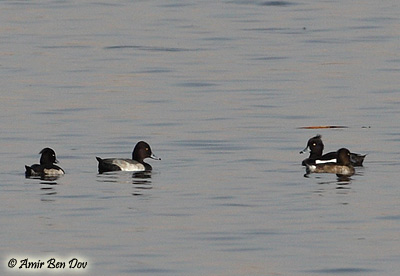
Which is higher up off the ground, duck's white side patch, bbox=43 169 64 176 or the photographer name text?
duck's white side patch, bbox=43 169 64 176

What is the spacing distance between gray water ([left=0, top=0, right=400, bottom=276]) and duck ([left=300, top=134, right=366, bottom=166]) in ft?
0.73

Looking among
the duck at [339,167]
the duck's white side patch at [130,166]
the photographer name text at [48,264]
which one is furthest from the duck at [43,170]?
the photographer name text at [48,264]

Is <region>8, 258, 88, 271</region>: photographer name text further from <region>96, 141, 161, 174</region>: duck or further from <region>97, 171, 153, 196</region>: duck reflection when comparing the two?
<region>96, 141, 161, 174</region>: duck

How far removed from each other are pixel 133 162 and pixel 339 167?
3.08 metres

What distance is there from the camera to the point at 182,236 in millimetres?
15633

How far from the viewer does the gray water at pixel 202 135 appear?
15109mm

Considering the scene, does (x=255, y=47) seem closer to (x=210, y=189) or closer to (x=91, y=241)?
(x=210, y=189)

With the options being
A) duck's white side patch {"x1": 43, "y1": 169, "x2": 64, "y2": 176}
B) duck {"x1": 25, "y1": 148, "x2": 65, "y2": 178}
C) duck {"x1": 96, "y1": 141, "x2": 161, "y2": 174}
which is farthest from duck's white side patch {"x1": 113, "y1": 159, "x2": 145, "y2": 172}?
duck's white side patch {"x1": 43, "y1": 169, "x2": 64, "y2": 176}

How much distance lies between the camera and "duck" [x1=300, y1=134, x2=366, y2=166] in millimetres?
21156

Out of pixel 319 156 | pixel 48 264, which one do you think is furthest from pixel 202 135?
pixel 48 264

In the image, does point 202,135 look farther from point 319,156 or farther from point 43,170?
point 43,170

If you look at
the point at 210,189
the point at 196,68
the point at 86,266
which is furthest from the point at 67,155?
the point at 196,68

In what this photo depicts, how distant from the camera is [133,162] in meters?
21.3

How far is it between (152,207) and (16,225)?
1.98m
